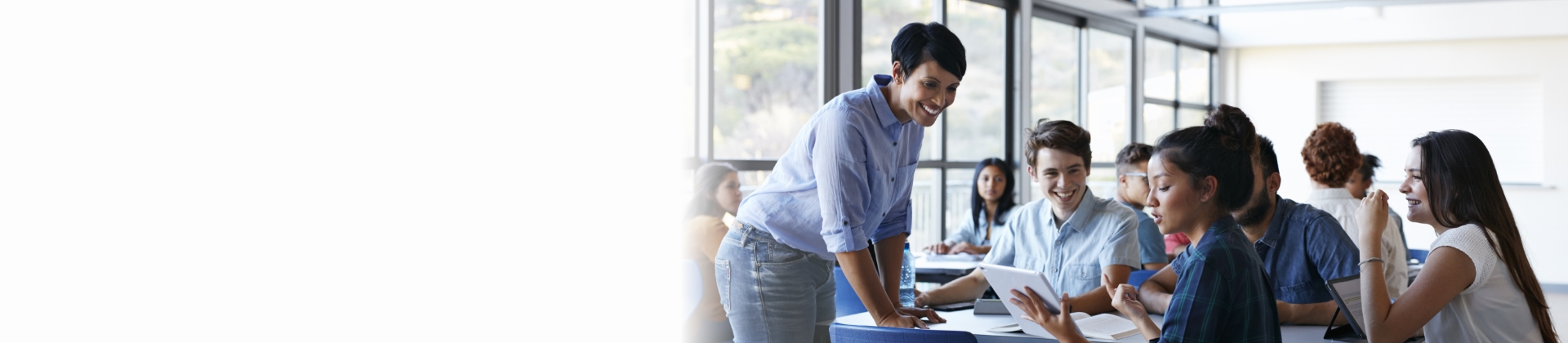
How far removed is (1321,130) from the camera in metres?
3.38

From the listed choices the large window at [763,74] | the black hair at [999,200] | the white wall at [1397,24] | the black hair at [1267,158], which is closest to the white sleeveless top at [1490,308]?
the black hair at [1267,158]

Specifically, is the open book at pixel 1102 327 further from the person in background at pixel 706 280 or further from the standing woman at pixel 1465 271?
the person in background at pixel 706 280

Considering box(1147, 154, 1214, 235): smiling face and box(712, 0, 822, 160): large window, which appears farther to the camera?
box(712, 0, 822, 160): large window

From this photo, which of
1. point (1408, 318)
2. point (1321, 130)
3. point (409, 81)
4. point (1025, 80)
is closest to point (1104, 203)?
point (1321, 130)

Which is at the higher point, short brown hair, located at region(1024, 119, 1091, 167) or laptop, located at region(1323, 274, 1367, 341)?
short brown hair, located at region(1024, 119, 1091, 167)

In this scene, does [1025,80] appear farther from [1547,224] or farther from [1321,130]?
[1547,224]

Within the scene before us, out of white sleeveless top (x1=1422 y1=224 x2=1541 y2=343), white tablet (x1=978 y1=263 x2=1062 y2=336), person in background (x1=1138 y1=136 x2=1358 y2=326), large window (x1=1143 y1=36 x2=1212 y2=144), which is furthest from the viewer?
large window (x1=1143 y1=36 x2=1212 y2=144)

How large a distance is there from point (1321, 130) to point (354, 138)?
104 inches

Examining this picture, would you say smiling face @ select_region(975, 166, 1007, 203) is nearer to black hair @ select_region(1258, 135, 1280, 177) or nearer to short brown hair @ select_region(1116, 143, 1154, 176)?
short brown hair @ select_region(1116, 143, 1154, 176)

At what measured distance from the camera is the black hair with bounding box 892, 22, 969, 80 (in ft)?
6.49

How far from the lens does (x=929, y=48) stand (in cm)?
199

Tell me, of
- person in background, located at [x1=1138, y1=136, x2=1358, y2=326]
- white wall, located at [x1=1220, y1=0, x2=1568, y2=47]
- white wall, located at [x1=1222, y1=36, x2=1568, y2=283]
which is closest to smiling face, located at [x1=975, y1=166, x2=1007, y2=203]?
person in background, located at [x1=1138, y1=136, x2=1358, y2=326]

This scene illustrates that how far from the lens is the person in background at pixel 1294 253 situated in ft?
7.49

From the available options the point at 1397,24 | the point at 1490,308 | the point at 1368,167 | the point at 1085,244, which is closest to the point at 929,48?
the point at 1490,308
